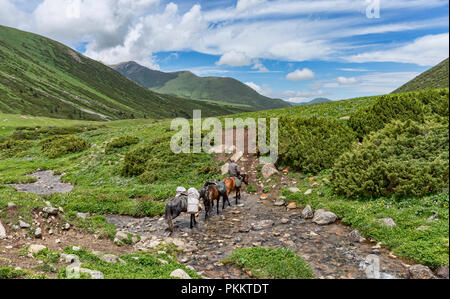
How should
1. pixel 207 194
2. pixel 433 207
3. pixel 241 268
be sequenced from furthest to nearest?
pixel 207 194 < pixel 433 207 < pixel 241 268

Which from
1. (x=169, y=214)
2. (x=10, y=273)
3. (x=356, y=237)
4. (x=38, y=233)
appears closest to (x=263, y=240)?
(x=356, y=237)

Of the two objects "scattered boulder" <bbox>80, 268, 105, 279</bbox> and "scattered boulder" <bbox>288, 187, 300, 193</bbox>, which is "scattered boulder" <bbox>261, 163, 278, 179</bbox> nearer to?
"scattered boulder" <bbox>288, 187, 300, 193</bbox>

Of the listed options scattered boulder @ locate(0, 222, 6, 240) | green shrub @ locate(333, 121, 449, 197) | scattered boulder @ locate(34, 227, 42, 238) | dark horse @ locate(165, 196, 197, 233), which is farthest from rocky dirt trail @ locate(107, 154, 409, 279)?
scattered boulder @ locate(0, 222, 6, 240)

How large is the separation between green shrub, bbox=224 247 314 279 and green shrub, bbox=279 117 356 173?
10.5m

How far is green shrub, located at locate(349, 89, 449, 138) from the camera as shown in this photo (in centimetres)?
1429

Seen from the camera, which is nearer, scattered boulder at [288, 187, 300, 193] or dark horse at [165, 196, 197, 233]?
dark horse at [165, 196, 197, 233]

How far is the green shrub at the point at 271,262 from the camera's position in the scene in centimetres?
809

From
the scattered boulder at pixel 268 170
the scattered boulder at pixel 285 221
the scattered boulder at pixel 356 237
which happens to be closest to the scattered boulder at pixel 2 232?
the scattered boulder at pixel 285 221

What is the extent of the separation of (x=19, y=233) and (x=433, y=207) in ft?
55.0

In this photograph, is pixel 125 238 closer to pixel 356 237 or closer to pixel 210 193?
pixel 210 193
